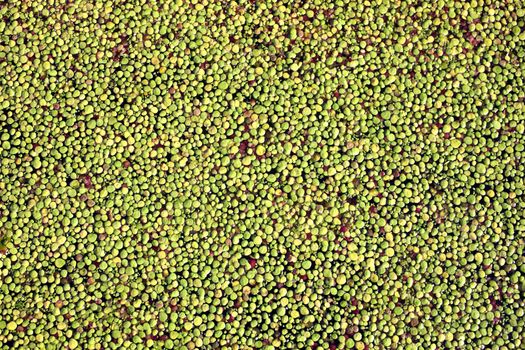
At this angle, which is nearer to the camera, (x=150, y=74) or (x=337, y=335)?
(x=337, y=335)

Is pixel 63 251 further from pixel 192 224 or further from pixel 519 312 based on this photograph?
pixel 519 312

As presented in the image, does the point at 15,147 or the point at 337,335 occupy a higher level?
the point at 15,147

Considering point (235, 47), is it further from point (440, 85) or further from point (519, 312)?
point (519, 312)

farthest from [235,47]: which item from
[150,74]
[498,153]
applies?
[498,153]

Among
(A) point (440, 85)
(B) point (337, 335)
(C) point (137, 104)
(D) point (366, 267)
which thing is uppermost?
(A) point (440, 85)

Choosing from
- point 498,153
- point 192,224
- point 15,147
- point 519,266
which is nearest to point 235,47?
point 192,224

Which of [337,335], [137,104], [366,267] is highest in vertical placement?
[137,104]
